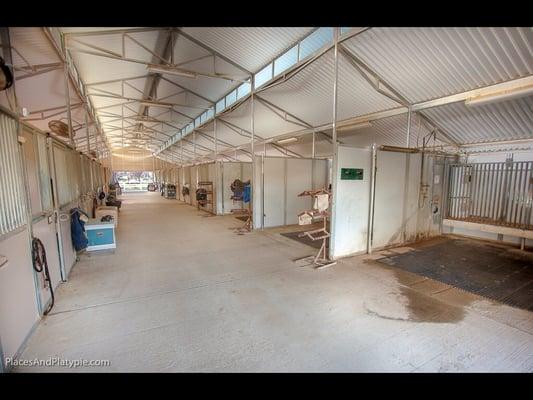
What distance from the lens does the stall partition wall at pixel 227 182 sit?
30.8 ft

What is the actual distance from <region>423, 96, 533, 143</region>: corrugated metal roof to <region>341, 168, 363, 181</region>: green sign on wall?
2.80 meters

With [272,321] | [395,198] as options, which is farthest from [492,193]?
[272,321]

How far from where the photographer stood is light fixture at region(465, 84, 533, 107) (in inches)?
145

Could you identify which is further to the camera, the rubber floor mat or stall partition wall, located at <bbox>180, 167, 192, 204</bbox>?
stall partition wall, located at <bbox>180, 167, 192, 204</bbox>

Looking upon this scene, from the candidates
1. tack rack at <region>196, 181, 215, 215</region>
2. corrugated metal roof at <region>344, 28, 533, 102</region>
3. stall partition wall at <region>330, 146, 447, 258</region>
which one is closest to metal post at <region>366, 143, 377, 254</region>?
stall partition wall at <region>330, 146, 447, 258</region>

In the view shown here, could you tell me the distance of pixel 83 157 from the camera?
239 inches

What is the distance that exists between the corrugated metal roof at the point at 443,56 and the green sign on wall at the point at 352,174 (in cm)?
223

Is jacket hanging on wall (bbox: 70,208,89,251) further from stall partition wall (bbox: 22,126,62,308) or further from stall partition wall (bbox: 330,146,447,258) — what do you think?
stall partition wall (bbox: 330,146,447,258)

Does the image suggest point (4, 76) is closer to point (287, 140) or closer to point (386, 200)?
point (386, 200)

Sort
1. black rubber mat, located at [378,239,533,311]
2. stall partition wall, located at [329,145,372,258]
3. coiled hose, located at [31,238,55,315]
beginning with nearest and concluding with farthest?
coiled hose, located at [31,238,55,315], black rubber mat, located at [378,239,533,311], stall partition wall, located at [329,145,372,258]

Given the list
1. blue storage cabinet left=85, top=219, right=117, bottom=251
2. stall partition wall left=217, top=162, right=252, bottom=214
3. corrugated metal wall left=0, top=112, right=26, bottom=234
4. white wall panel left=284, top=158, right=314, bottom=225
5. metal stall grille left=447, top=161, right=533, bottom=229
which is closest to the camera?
corrugated metal wall left=0, top=112, right=26, bottom=234

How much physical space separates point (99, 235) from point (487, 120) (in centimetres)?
851

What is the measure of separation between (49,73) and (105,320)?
637 centimetres

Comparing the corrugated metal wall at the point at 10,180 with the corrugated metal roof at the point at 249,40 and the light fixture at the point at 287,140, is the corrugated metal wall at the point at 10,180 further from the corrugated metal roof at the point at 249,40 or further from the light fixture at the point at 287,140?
the light fixture at the point at 287,140
